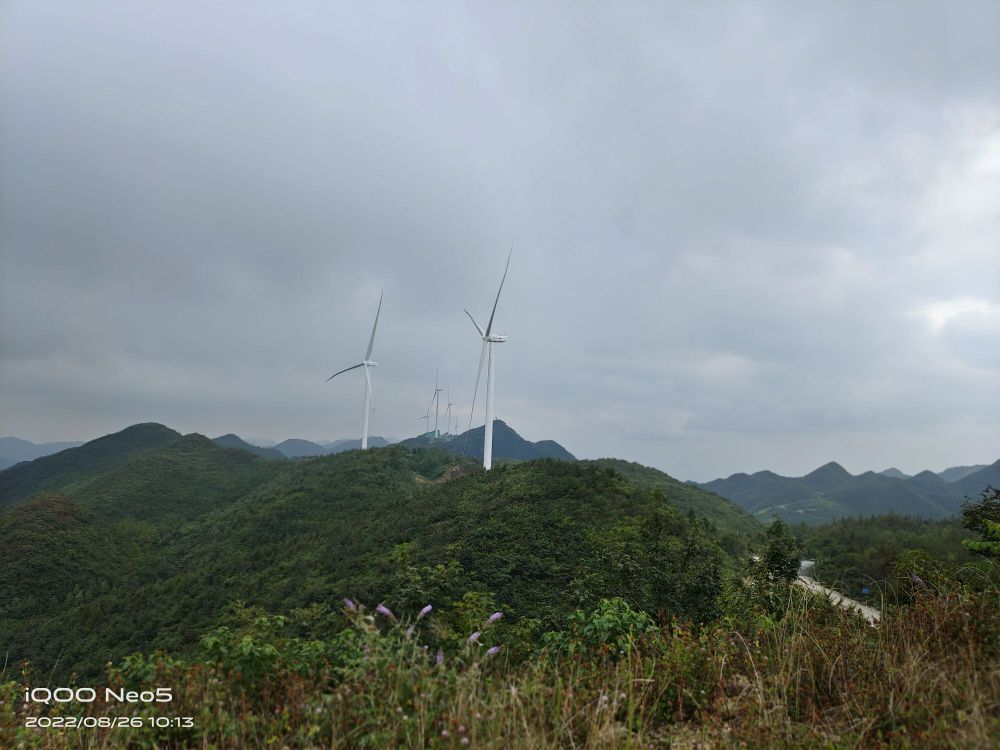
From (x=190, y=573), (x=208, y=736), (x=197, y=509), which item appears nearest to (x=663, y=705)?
(x=208, y=736)

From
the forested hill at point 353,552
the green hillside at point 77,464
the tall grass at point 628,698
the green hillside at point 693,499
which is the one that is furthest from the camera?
the green hillside at point 77,464

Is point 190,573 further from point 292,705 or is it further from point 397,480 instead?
point 292,705

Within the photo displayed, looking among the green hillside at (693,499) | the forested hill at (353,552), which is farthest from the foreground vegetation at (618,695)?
the green hillside at (693,499)

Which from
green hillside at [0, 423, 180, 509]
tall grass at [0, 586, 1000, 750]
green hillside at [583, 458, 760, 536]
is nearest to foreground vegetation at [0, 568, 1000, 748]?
tall grass at [0, 586, 1000, 750]

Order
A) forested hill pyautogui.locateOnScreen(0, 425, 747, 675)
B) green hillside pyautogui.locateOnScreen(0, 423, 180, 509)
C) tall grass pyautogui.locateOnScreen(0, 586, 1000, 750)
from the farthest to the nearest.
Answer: green hillside pyautogui.locateOnScreen(0, 423, 180, 509) < forested hill pyautogui.locateOnScreen(0, 425, 747, 675) < tall grass pyautogui.locateOnScreen(0, 586, 1000, 750)

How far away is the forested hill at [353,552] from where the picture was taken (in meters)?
23.5

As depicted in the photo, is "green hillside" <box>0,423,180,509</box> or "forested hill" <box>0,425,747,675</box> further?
"green hillside" <box>0,423,180,509</box>

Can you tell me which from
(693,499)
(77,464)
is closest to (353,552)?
(693,499)

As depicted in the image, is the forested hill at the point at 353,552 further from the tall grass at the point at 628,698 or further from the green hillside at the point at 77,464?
the green hillside at the point at 77,464

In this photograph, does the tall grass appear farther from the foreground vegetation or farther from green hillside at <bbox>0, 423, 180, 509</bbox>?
green hillside at <bbox>0, 423, 180, 509</bbox>

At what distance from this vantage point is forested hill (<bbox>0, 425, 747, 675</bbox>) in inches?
924

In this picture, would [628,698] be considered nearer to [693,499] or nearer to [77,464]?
[693,499]

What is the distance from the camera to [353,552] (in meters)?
34.8

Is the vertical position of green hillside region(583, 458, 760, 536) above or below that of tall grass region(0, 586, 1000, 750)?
below
